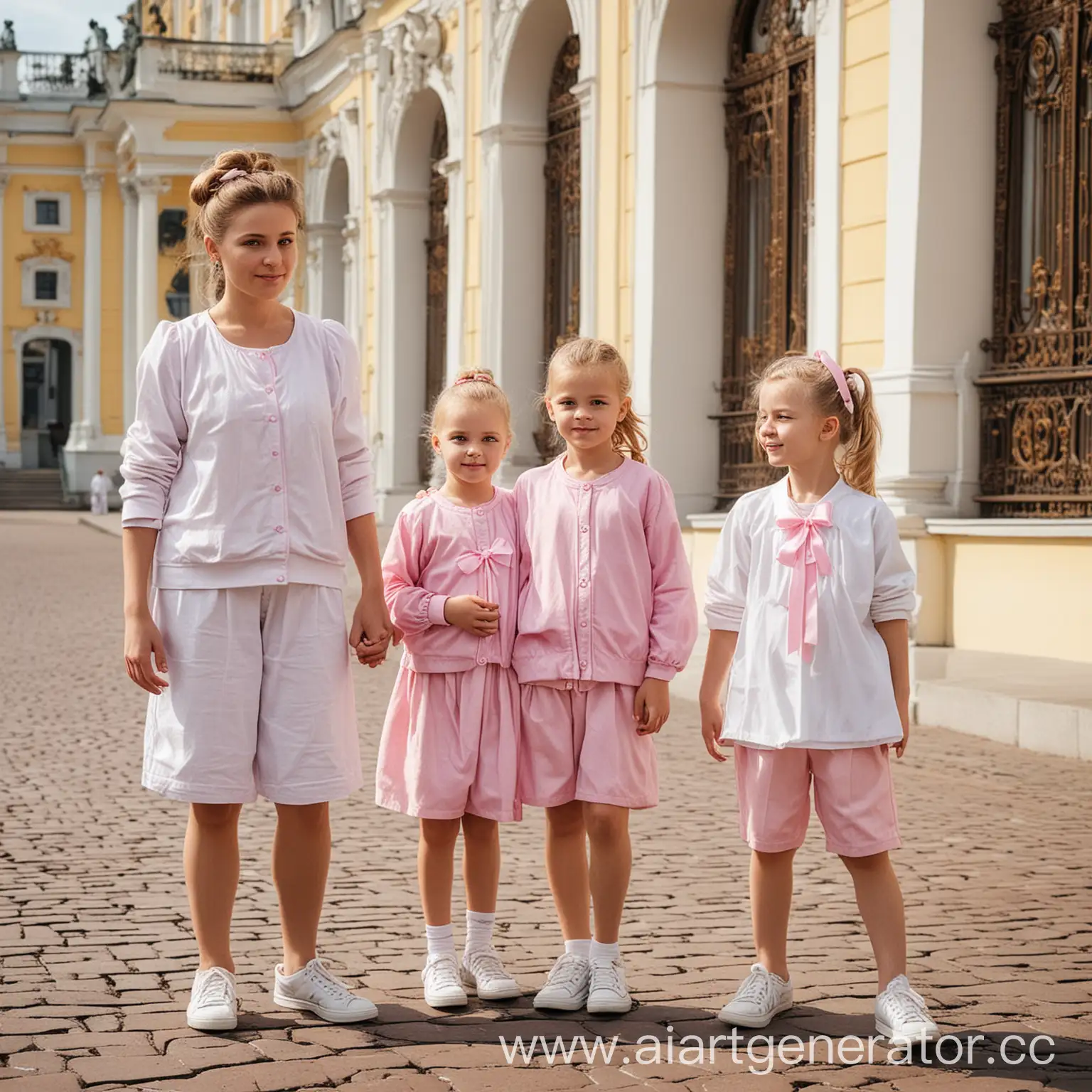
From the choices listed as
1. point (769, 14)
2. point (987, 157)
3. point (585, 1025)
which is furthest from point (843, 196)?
point (585, 1025)

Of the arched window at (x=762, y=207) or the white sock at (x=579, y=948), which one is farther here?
the arched window at (x=762, y=207)

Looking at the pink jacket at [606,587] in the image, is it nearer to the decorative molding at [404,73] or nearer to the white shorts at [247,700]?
the white shorts at [247,700]

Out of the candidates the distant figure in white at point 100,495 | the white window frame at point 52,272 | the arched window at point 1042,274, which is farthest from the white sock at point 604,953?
the white window frame at point 52,272

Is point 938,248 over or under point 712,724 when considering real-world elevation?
over

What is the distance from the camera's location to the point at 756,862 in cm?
389

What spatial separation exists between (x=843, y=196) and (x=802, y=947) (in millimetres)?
7667

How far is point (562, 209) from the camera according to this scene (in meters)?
Answer: 17.5

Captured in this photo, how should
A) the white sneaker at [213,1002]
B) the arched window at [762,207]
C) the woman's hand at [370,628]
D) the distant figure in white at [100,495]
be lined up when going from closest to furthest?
the white sneaker at [213,1002] < the woman's hand at [370,628] < the arched window at [762,207] < the distant figure in white at [100,495]

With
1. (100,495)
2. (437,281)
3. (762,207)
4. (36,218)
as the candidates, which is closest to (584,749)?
(762,207)

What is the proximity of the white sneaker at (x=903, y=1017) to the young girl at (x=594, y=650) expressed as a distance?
564mm

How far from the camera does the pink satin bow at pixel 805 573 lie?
12.4 ft

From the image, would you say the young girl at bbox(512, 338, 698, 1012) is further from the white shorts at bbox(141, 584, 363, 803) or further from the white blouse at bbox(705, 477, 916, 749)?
the white shorts at bbox(141, 584, 363, 803)

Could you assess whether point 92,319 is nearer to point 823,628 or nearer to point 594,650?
point 594,650

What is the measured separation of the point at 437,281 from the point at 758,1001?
1874 centimetres
